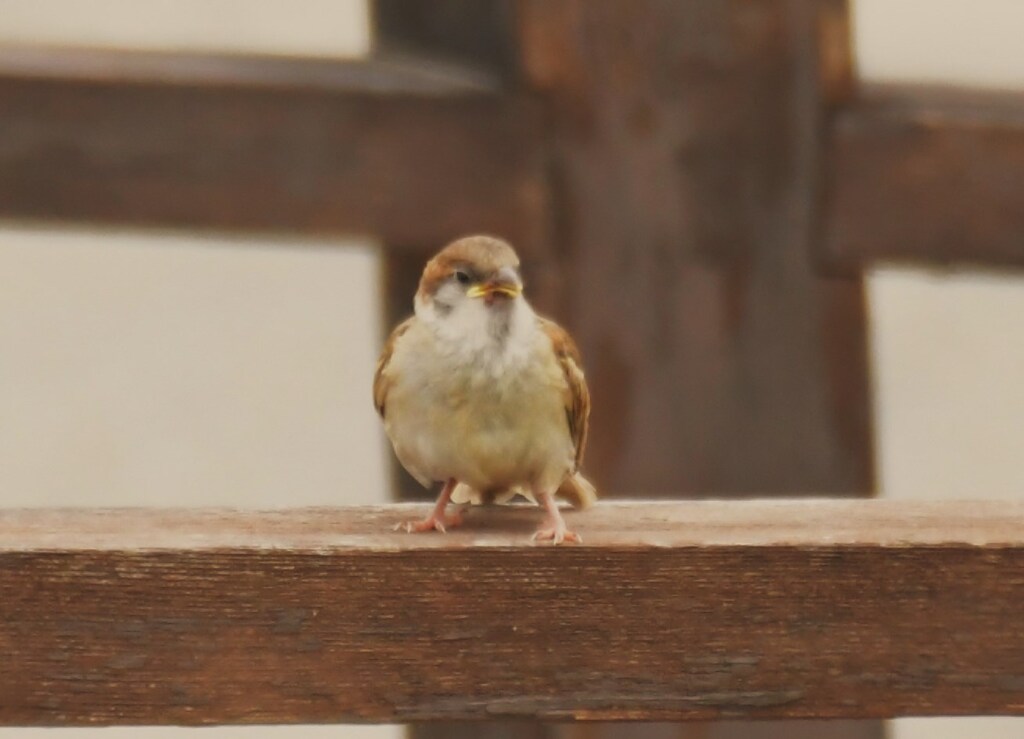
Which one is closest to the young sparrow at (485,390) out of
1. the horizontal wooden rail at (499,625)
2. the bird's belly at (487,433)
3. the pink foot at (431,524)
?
the bird's belly at (487,433)

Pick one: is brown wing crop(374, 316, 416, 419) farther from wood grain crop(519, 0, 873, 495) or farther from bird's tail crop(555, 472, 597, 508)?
wood grain crop(519, 0, 873, 495)

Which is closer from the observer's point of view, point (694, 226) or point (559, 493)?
point (559, 493)

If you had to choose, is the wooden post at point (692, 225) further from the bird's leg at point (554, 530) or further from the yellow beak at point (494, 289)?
the bird's leg at point (554, 530)

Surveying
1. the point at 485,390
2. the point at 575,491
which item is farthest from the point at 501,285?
the point at 575,491

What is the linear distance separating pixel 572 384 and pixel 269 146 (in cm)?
68

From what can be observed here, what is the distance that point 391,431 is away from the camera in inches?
86.3

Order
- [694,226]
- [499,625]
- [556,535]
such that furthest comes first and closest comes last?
[694,226]
[556,535]
[499,625]

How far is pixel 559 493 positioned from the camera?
2205 millimetres

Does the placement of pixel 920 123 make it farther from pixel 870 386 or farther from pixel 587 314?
pixel 587 314

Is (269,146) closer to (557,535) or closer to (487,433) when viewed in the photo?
(487,433)

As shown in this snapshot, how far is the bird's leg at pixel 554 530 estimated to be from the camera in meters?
1.59

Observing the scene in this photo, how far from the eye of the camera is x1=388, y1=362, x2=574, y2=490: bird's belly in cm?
213

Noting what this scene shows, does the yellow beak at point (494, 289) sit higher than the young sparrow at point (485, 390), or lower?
higher

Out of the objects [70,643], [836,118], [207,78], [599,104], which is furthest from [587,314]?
[70,643]
